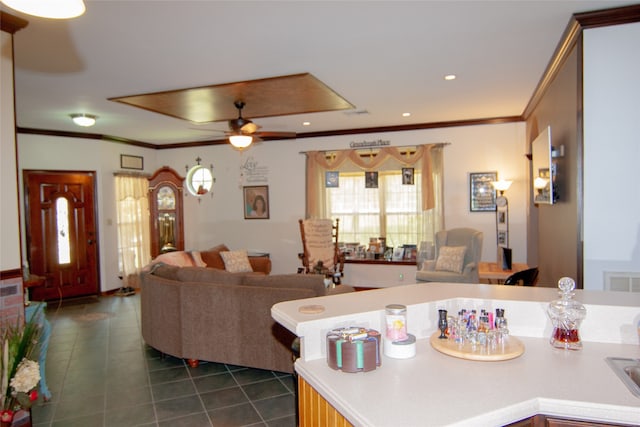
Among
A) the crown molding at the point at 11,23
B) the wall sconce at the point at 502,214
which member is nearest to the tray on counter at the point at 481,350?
the crown molding at the point at 11,23

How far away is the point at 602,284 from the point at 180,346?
3.42 m

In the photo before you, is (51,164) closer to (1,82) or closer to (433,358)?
(1,82)

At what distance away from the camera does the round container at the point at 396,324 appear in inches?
65.4

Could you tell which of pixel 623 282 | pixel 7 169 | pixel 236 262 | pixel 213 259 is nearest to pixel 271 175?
pixel 236 262

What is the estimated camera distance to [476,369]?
151 centimetres

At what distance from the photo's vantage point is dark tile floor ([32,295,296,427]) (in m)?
2.92

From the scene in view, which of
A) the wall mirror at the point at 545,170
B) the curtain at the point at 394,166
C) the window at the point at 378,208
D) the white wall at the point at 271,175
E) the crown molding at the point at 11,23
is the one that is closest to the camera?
the crown molding at the point at 11,23

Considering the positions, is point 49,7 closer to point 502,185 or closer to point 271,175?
point 502,185

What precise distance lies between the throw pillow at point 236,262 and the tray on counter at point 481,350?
522cm

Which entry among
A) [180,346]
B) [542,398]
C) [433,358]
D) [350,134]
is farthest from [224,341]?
[350,134]

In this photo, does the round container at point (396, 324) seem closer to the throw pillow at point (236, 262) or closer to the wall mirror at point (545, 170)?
the wall mirror at point (545, 170)

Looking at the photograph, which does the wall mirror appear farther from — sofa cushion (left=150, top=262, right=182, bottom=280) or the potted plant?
the potted plant

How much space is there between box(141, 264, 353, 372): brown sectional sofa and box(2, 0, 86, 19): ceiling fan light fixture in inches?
96.2

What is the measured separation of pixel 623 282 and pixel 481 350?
5.82 feet
